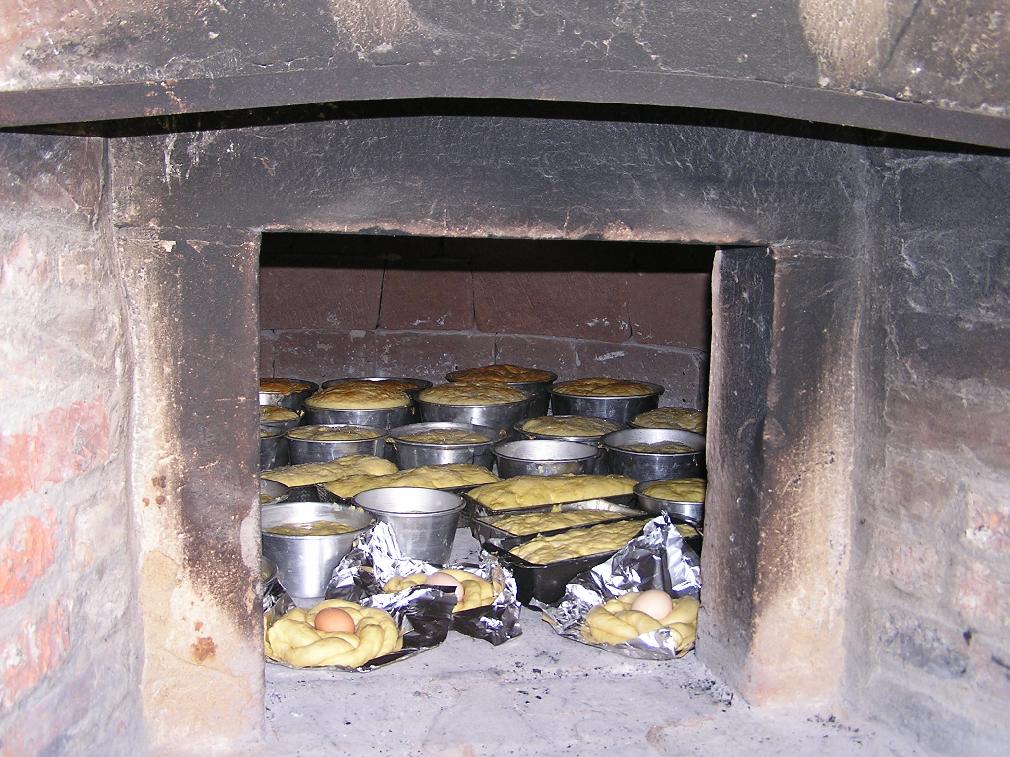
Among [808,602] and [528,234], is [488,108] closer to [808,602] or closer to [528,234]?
[528,234]

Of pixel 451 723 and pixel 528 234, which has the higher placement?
pixel 528 234

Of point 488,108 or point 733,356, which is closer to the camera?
point 488,108

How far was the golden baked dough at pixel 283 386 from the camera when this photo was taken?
5191mm

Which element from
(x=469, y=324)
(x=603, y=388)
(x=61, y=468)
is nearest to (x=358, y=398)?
(x=469, y=324)

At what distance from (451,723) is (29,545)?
1.27 metres

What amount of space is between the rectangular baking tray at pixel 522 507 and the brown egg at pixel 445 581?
453 mm

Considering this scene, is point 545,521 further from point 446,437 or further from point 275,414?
point 275,414

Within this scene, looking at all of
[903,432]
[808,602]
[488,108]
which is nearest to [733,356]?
[903,432]

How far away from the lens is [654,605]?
10.5 ft

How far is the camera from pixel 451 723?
2.74m

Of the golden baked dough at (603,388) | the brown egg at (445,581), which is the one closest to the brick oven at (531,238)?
the brown egg at (445,581)

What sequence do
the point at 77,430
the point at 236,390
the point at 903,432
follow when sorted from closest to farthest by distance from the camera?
the point at 77,430, the point at 236,390, the point at 903,432

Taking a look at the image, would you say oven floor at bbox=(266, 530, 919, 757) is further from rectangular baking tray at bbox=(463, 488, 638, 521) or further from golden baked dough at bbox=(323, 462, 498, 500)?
golden baked dough at bbox=(323, 462, 498, 500)

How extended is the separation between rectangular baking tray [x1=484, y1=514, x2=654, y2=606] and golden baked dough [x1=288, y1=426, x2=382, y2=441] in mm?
1345
